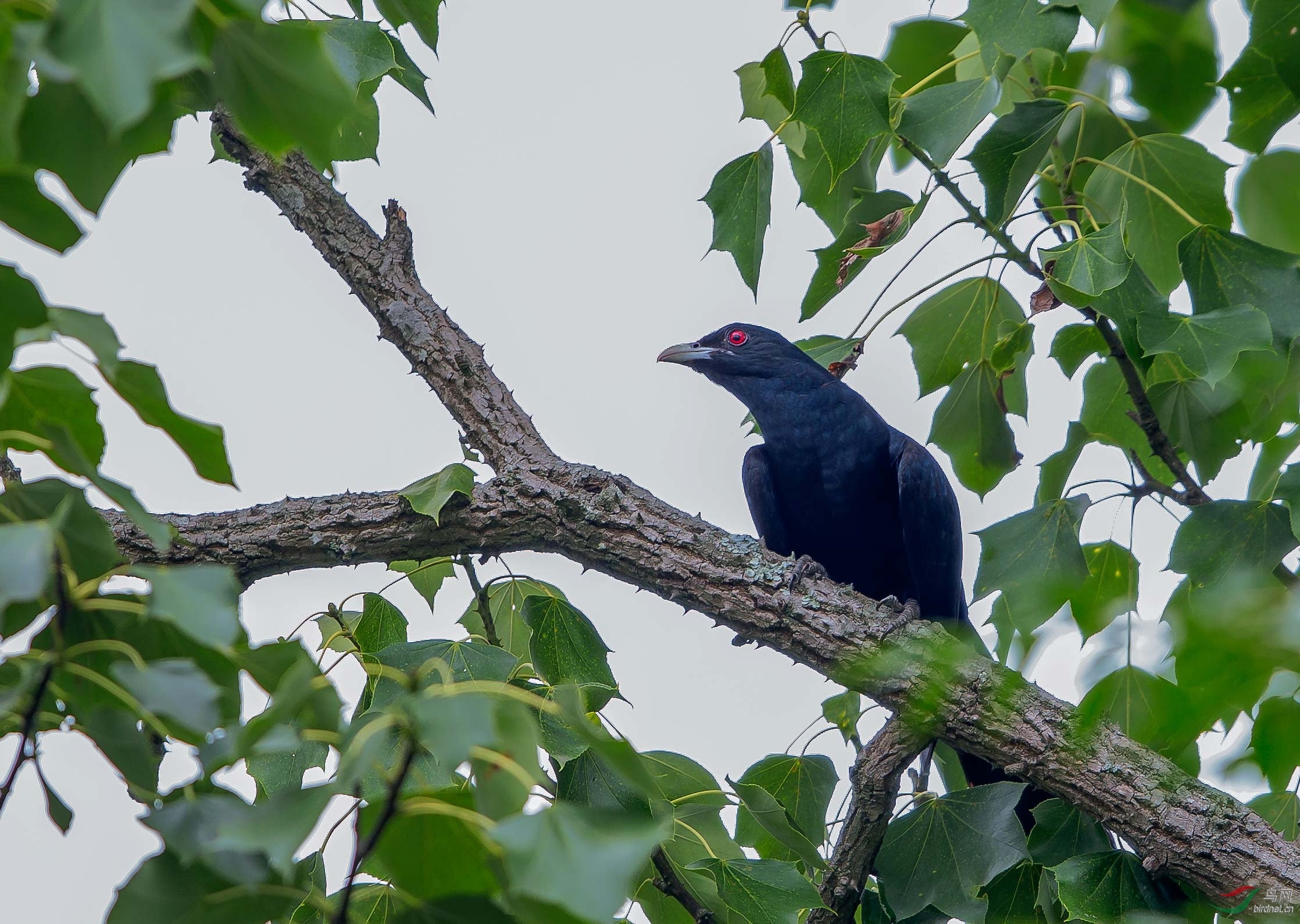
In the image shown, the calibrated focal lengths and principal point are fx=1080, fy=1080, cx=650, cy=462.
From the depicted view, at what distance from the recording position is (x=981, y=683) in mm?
2652

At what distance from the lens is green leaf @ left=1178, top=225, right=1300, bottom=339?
2.71 metres

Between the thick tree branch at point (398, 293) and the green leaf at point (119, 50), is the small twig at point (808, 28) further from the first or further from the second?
the green leaf at point (119, 50)

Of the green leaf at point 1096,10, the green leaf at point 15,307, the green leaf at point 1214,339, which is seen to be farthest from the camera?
the green leaf at point 1214,339

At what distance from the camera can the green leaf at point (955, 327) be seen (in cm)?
339

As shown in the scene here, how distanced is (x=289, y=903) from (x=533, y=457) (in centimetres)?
203

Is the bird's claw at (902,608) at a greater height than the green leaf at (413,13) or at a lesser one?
lesser

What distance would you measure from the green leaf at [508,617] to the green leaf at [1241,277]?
80.0 inches

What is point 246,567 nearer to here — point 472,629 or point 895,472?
point 472,629

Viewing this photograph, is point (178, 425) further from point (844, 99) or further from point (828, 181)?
point (828, 181)

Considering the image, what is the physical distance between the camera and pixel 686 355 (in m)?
4.73

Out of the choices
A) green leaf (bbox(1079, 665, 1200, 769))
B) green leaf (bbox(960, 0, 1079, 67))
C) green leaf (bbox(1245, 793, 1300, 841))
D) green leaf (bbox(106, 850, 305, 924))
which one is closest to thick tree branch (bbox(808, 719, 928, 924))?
green leaf (bbox(1245, 793, 1300, 841))

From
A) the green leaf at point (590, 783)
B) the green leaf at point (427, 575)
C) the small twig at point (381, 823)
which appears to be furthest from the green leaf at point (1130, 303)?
the small twig at point (381, 823)

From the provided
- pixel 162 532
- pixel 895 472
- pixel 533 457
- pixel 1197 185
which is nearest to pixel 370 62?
pixel 533 457

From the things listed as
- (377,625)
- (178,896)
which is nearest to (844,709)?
(377,625)
